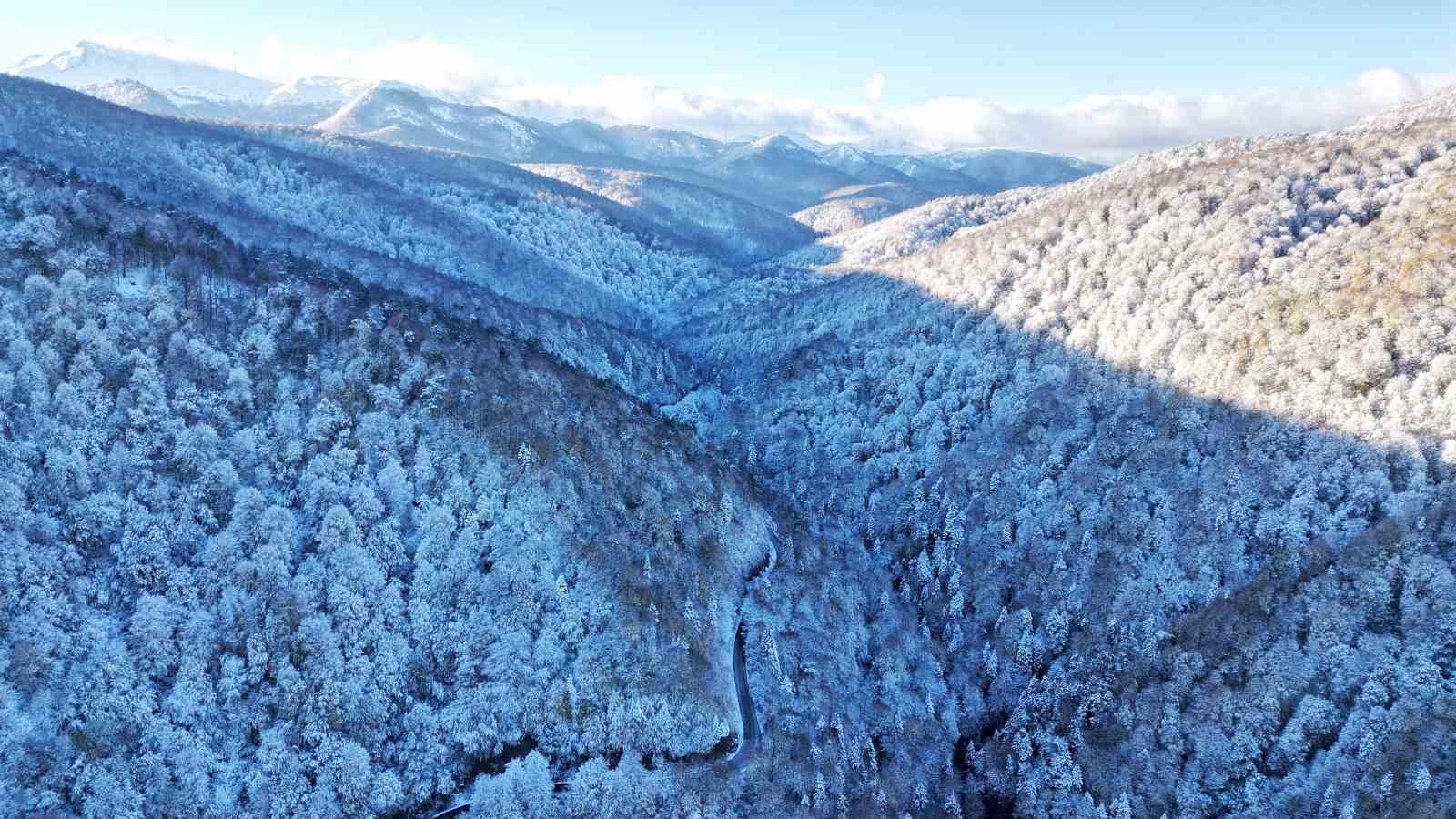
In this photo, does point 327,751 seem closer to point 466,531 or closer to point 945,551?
point 466,531

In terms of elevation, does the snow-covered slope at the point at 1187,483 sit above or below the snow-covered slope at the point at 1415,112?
below

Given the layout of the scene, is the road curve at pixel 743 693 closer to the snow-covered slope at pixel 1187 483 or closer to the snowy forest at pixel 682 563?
the snowy forest at pixel 682 563

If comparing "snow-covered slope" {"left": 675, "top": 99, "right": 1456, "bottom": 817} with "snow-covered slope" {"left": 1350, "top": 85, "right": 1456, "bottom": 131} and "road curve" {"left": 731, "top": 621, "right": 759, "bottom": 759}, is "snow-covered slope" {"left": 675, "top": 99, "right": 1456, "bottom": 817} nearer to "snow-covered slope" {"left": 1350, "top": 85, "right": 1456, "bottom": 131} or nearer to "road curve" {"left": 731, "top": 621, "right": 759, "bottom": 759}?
"snow-covered slope" {"left": 1350, "top": 85, "right": 1456, "bottom": 131}

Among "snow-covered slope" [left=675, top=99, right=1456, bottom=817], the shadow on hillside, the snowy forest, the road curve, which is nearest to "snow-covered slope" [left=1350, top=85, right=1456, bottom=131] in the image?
"snow-covered slope" [left=675, top=99, right=1456, bottom=817]

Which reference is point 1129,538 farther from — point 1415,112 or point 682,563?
point 1415,112

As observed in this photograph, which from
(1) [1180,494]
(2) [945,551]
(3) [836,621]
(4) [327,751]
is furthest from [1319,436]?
(4) [327,751]

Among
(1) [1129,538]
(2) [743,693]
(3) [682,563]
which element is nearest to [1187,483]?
(1) [1129,538]

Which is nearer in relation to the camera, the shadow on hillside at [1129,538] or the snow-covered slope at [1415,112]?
the shadow on hillside at [1129,538]

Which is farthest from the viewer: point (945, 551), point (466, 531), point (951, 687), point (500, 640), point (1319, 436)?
point (945, 551)

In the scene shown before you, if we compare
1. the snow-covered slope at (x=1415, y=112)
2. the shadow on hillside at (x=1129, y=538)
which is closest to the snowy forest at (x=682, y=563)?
the shadow on hillside at (x=1129, y=538)
